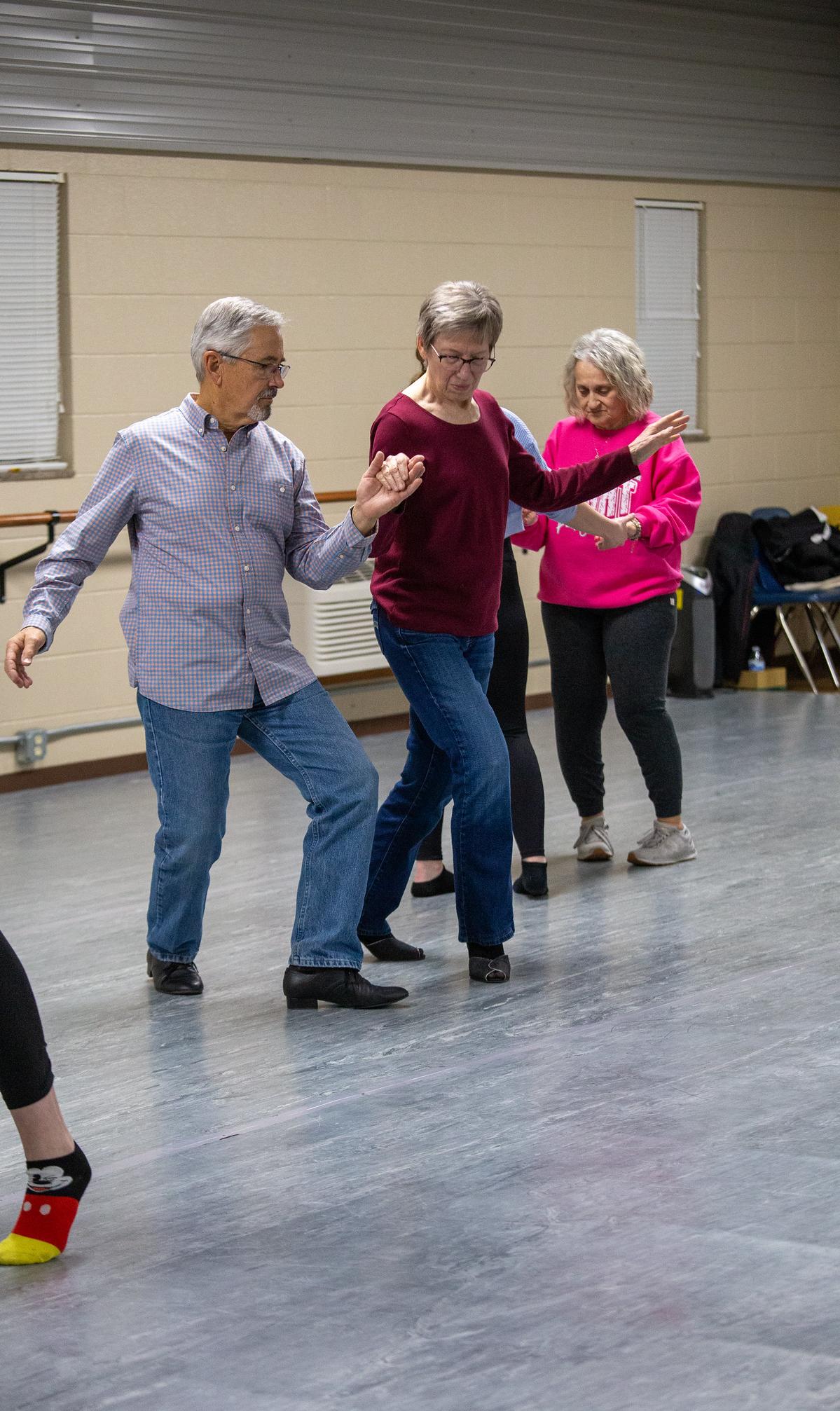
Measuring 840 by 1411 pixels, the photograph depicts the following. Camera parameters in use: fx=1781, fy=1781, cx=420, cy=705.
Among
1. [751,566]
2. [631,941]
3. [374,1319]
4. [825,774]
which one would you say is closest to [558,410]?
[751,566]

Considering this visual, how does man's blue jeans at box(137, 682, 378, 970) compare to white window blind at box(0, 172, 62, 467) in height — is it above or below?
below

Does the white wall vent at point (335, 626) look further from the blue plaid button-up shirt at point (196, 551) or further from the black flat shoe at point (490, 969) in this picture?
the blue plaid button-up shirt at point (196, 551)

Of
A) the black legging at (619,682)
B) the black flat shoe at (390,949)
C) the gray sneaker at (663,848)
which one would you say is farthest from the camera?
the gray sneaker at (663,848)

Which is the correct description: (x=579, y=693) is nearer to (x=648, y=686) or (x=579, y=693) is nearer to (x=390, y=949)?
(x=648, y=686)

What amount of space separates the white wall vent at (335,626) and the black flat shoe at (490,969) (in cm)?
326

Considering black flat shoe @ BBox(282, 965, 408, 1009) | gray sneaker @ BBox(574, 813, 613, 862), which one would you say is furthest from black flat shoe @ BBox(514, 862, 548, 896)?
black flat shoe @ BBox(282, 965, 408, 1009)

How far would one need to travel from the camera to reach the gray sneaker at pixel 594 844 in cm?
495

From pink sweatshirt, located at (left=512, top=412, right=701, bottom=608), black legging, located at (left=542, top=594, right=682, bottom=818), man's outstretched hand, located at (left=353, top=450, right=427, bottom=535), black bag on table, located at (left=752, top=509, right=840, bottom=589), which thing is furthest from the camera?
black bag on table, located at (left=752, top=509, right=840, bottom=589)

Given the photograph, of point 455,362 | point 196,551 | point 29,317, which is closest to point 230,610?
point 196,551

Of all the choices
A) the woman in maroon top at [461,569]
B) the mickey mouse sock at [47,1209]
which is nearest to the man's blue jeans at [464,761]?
the woman in maroon top at [461,569]

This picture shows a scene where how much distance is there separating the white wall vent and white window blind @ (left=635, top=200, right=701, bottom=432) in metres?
2.18

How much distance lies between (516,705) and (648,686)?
1.58ft

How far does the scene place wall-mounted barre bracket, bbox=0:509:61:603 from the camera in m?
6.10

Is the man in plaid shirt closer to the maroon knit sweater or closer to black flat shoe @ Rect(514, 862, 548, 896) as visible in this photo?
the maroon knit sweater
